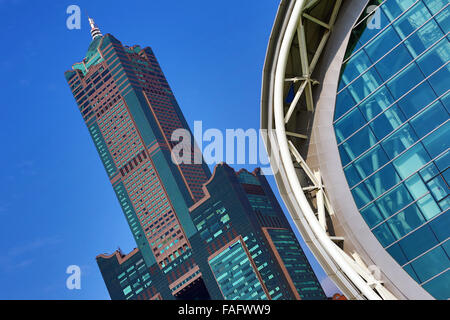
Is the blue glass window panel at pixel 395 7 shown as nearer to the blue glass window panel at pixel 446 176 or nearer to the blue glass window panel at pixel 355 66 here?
the blue glass window panel at pixel 355 66

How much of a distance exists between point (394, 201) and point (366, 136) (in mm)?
3479

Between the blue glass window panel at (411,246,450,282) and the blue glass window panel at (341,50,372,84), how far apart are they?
30.3 ft

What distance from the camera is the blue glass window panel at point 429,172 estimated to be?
24.0 meters

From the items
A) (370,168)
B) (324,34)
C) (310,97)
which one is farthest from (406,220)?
(324,34)

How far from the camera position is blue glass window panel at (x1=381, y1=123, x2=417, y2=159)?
82.2ft

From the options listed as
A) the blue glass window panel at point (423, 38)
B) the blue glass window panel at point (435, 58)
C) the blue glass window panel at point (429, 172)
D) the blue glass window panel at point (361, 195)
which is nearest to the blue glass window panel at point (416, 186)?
the blue glass window panel at point (429, 172)

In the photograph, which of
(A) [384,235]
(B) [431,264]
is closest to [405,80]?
(A) [384,235]

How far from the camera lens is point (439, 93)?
24.5 meters

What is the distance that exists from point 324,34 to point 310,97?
3.29 metres

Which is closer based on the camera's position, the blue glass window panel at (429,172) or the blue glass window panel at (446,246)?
the blue glass window panel at (446,246)

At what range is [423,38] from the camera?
25.4m

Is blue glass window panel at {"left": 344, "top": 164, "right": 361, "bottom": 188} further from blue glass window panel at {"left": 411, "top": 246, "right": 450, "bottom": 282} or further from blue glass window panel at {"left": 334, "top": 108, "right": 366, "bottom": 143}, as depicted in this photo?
blue glass window panel at {"left": 411, "top": 246, "right": 450, "bottom": 282}

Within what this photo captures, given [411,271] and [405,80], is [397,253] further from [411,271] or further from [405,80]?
[405,80]
